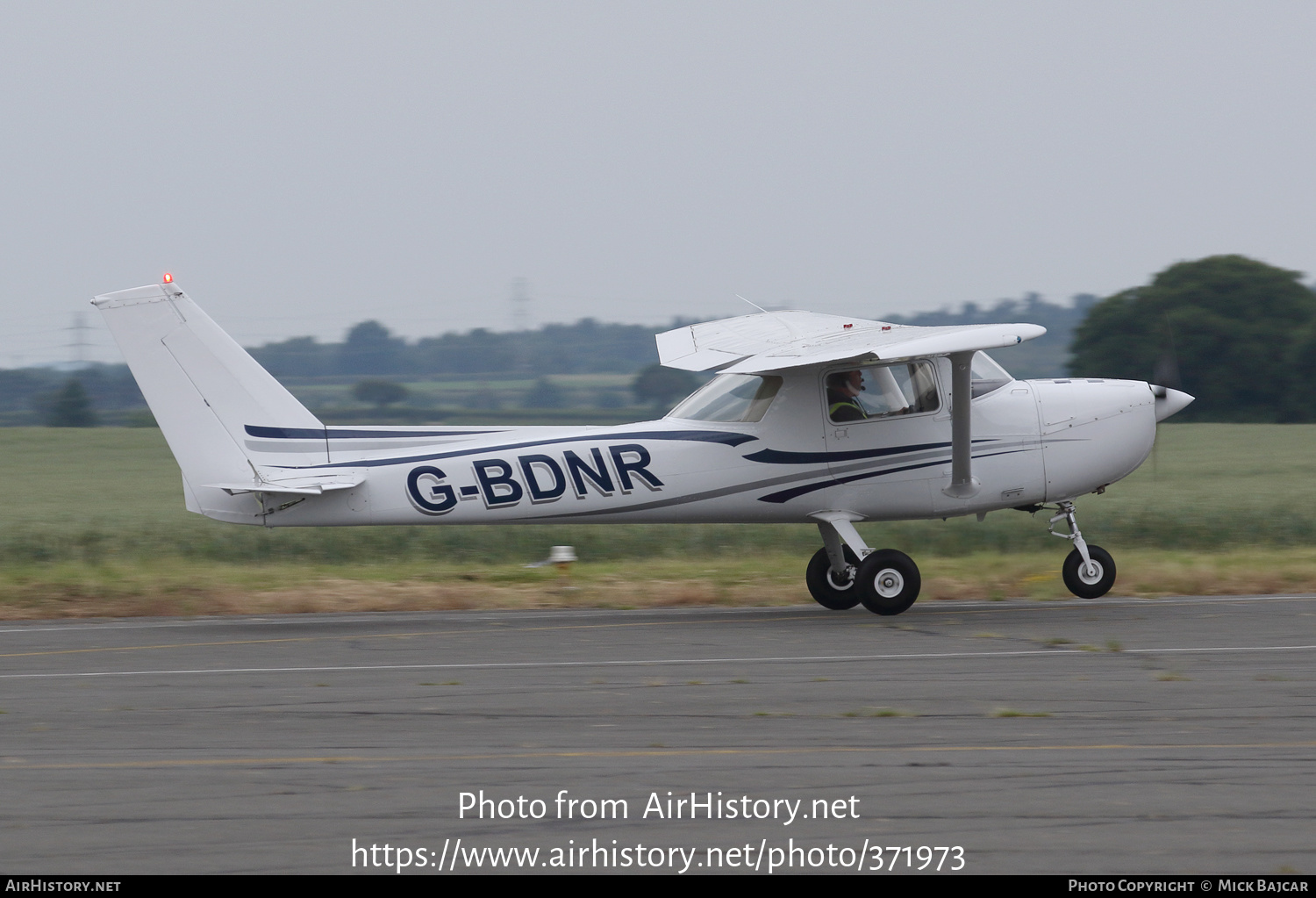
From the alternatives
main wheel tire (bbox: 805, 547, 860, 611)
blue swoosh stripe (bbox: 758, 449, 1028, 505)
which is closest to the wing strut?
Answer: blue swoosh stripe (bbox: 758, 449, 1028, 505)

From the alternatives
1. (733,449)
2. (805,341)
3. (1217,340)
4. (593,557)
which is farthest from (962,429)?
(1217,340)

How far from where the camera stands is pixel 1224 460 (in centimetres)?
3494

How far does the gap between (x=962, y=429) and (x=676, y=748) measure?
6115mm

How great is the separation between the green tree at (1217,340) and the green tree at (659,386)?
586 inches

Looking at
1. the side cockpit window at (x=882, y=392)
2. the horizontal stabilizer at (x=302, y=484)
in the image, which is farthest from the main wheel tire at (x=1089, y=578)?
the horizontal stabilizer at (x=302, y=484)

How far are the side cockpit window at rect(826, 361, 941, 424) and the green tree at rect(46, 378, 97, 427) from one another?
136 feet

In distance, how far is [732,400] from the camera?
1288cm

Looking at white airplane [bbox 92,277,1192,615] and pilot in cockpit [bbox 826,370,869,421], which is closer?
white airplane [bbox 92,277,1192,615]

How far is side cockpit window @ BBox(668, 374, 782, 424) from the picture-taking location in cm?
1277

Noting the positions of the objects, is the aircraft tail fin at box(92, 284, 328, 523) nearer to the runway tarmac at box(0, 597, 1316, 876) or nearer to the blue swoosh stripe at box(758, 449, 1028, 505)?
the runway tarmac at box(0, 597, 1316, 876)

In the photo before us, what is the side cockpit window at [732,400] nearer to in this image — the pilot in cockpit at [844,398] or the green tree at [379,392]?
the pilot in cockpit at [844,398]

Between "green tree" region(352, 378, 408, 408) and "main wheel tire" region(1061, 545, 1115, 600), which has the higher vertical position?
"green tree" region(352, 378, 408, 408)

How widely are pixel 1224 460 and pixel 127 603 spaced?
28.7 meters

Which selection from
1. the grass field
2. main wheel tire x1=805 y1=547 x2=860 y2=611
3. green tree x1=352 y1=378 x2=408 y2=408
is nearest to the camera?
main wheel tire x1=805 y1=547 x2=860 y2=611
